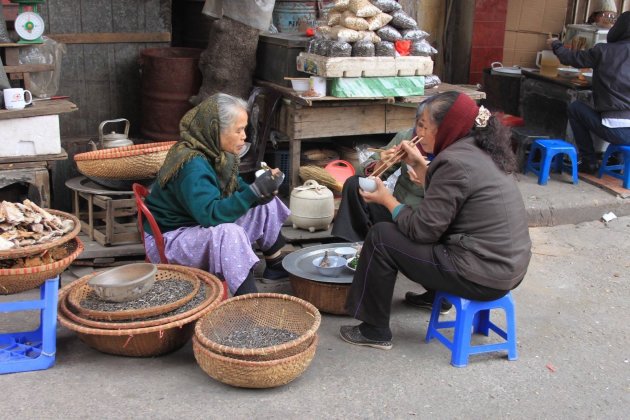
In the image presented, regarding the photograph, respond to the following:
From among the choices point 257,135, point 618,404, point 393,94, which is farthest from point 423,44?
point 618,404

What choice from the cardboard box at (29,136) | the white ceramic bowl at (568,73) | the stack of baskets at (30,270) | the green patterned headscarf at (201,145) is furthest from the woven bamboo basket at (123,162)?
the white ceramic bowl at (568,73)

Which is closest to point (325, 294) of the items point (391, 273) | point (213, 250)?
point (391, 273)

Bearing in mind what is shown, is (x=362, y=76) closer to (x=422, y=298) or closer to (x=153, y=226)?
(x=422, y=298)

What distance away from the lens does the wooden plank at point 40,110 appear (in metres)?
4.96

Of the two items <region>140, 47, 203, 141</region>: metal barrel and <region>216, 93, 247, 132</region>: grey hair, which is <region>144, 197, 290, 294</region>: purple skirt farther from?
<region>140, 47, 203, 141</region>: metal barrel

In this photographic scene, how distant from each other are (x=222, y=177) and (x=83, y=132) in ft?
8.92

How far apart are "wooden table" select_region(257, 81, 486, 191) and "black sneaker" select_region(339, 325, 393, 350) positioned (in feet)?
6.07

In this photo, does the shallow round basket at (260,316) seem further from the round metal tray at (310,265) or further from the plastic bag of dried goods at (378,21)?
the plastic bag of dried goods at (378,21)

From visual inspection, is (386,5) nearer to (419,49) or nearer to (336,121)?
(419,49)

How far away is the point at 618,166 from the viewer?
23.6 feet

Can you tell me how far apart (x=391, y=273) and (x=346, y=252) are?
32.6 inches

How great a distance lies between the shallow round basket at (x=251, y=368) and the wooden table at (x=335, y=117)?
236cm

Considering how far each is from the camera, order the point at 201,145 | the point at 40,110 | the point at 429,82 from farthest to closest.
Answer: the point at 429,82 → the point at 40,110 → the point at 201,145

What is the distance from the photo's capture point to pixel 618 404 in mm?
3738
